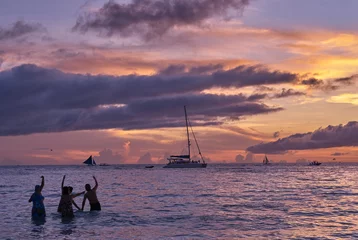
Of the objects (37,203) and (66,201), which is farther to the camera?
(66,201)

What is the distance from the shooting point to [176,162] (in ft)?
592

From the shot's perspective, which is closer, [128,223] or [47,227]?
[47,227]

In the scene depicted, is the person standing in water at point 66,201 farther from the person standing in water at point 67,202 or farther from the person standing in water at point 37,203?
the person standing in water at point 37,203

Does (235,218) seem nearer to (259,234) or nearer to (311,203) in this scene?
(259,234)

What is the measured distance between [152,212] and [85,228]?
332 inches

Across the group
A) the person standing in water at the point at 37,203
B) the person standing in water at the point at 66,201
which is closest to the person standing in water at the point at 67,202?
the person standing in water at the point at 66,201

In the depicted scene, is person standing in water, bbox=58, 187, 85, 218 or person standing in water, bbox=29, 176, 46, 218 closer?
person standing in water, bbox=29, 176, 46, 218

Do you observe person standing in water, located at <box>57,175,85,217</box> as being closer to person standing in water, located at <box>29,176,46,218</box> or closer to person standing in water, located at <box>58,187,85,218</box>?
person standing in water, located at <box>58,187,85,218</box>

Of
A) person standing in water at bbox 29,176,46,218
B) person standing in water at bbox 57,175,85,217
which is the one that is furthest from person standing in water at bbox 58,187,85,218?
person standing in water at bbox 29,176,46,218

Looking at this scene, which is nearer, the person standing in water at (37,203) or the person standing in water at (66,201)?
the person standing in water at (37,203)

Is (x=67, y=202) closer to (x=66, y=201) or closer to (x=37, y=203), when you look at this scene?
(x=66, y=201)

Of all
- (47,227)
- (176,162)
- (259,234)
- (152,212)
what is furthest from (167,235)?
(176,162)

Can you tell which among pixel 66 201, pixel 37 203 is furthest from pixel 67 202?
pixel 37 203

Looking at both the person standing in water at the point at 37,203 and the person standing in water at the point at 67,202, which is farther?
the person standing in water at the point at 67,202
